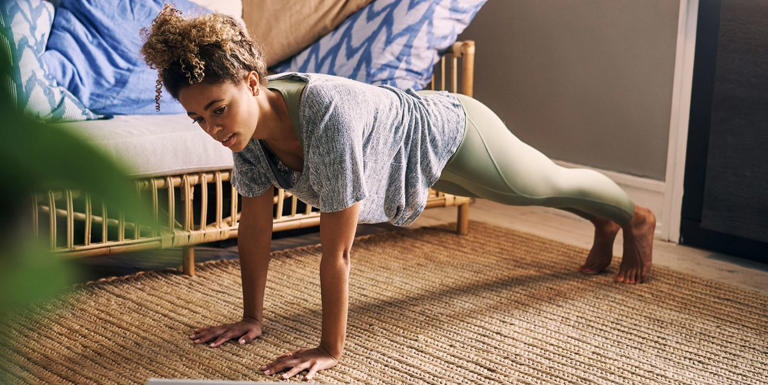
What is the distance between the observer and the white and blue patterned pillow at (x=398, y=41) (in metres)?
2.26

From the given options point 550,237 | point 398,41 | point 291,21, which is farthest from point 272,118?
point 550,237

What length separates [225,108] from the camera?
4.49 ft

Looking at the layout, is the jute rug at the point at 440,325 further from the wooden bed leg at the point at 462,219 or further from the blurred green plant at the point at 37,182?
the blurred green plant at the point at 37,182

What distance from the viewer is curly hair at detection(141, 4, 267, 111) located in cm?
132

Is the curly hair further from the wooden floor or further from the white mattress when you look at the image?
the wooden floor

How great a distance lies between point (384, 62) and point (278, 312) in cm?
78

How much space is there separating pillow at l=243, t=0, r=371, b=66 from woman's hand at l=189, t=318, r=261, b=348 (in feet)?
3.30

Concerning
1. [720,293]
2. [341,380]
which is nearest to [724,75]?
[720,293]

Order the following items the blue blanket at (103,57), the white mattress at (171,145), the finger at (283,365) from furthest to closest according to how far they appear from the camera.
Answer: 1. the blue blanket at (103,57)
2. the white mattress at (171,145)
3. the finger at (283,365)

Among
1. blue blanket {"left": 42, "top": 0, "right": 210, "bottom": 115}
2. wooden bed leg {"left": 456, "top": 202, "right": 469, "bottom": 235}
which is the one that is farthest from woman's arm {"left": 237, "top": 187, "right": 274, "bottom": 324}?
wooden bed leg {"left": 456, "top": 202, "right": 469, "bottom": 235}

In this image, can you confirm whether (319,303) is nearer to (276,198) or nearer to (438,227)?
(276,198)

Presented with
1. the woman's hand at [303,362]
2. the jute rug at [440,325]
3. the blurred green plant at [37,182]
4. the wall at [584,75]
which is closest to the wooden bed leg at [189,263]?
the jute rug at [440,325]

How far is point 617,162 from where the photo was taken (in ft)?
8.87

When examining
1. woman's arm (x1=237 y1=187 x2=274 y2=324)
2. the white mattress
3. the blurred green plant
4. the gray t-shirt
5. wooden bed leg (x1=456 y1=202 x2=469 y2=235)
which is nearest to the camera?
the blurred green plant
